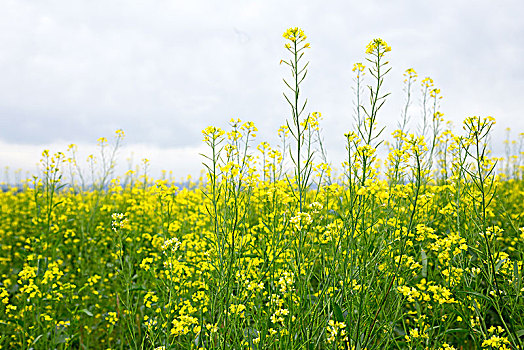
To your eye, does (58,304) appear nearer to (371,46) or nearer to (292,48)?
(292,48)

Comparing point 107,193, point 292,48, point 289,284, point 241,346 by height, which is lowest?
point 241,346

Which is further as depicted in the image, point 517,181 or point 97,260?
point 517,181

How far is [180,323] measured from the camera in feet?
6.31

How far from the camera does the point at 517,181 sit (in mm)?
6961

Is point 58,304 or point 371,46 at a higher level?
point 371,46

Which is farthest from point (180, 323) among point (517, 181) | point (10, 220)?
point (517, 181)

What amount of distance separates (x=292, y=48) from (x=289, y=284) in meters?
1.20

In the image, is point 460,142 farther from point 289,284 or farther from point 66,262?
point 66,262

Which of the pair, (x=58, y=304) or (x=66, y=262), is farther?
(x=66, y=262)

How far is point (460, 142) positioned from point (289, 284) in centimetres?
137

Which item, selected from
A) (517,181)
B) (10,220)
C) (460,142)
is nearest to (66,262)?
(10,220)

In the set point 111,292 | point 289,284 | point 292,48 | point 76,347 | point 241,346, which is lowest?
point 76,347

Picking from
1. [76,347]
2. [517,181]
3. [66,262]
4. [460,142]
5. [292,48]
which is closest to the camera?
[292,48]

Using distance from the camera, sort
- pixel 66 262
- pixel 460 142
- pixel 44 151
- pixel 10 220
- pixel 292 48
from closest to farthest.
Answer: pixel 292 48, pixel 460 142, pixel 44 151, pixel 66 262, pixel 10 220
